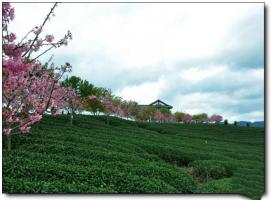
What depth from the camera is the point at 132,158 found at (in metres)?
8.27

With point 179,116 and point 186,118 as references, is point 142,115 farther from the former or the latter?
point 186,118

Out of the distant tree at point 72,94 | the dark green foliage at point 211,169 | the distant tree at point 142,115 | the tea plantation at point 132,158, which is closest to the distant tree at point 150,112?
the distant tree at point 142,115

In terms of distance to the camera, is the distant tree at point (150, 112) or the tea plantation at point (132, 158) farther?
the distant tree at point (150, 112)

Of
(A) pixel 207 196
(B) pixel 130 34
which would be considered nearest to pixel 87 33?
(B) pixel 130 34

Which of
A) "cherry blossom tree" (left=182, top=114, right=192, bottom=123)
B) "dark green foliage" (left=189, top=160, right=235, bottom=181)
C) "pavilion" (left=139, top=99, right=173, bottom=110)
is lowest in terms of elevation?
"dark green foliage" (left=189, top=160, right=235, bottom=181)

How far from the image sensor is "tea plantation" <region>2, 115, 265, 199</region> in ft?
20.1

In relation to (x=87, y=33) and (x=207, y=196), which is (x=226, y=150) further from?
(x=87, y=33)

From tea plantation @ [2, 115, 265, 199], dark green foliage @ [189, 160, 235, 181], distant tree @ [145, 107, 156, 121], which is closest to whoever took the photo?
tea plantation @ [2, 115, 265, 199]

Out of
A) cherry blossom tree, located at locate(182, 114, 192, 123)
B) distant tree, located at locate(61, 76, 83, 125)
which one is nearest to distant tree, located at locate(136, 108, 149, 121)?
cherry blossom tree, located at locate(182, 114, 192, 123)

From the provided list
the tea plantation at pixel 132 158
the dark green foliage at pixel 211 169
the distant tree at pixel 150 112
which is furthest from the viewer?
the dark green foliage at pixel 211 169

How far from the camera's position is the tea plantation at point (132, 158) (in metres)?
6.12

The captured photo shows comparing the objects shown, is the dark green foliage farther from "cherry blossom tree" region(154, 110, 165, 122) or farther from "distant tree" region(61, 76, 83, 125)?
"distant tree" region(61, 76, 83, 125)

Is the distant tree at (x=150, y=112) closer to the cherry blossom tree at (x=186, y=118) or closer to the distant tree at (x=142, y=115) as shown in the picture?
the distant tree at (x=142, y=115)

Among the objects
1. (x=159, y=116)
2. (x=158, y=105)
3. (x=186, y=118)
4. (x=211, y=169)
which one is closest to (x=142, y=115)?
(x=159, y=116)
